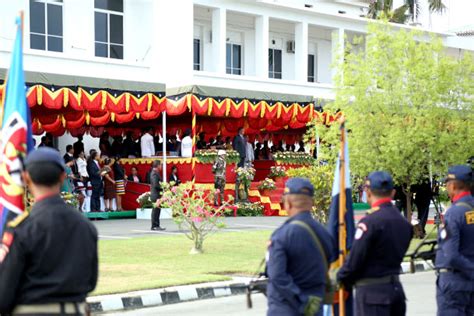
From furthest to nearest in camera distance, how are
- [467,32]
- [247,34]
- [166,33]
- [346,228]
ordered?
[467,32]
[247,34]
[166,33]
[346,228]

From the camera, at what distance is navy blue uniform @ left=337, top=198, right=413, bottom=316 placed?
680 centimetres

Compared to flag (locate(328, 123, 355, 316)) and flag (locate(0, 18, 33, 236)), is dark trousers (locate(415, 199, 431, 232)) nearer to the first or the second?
flag (locate(328, 123, 355, 316))

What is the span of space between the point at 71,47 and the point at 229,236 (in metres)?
14.6

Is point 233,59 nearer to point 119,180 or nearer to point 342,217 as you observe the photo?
point 119,180

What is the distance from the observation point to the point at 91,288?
5090mm

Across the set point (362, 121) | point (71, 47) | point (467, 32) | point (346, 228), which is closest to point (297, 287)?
point (346, 228)

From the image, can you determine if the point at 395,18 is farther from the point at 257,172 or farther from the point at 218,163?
the point at 218,163

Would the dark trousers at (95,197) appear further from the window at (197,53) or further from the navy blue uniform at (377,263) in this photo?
the navy blue uniform at (377,263)

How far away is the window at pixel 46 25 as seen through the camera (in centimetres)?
3206

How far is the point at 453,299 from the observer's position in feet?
25.6

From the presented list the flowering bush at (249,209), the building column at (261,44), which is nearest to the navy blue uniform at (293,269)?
the flowering bush at (249,209)

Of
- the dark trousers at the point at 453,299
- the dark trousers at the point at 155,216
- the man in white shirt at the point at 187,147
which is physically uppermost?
the man in white shirt at the point at 187,147

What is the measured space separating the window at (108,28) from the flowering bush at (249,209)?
9.51m

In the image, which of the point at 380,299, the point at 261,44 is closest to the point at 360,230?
the point at 380,299
